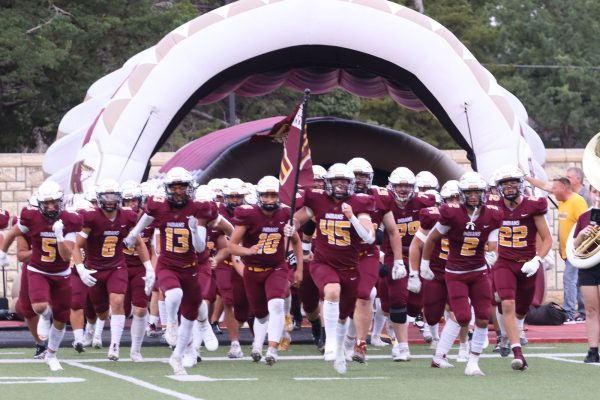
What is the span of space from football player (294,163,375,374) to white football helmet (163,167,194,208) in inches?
39.8

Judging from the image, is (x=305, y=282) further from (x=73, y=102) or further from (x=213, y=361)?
(x=73, y=102)

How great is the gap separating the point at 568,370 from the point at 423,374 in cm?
122

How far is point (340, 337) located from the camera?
11812mm

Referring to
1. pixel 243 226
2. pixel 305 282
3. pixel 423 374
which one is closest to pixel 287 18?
pixel 305 282

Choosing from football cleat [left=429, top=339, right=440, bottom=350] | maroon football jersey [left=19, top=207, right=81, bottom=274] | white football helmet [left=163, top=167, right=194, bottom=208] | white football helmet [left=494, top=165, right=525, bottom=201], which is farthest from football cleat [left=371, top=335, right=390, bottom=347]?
maroon football jersey [left=19, top=207, right=81, bottom=274]

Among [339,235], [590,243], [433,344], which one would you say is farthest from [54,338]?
[590,243]

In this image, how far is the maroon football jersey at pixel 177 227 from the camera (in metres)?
12.2

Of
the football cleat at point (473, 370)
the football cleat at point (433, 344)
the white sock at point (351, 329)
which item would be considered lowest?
the football cleat at point (473, 370)

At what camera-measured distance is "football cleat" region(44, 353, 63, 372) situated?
1213cm

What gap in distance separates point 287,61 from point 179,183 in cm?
630

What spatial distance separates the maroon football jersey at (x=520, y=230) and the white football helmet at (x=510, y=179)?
0.12 meters

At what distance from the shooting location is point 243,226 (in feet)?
41.3

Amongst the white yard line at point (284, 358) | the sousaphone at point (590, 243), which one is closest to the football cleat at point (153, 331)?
the white yard line at point (284, 358)

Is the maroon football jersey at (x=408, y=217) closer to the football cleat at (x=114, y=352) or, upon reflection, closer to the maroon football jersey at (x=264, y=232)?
the maroon football jersey at (x=264, y=232)
